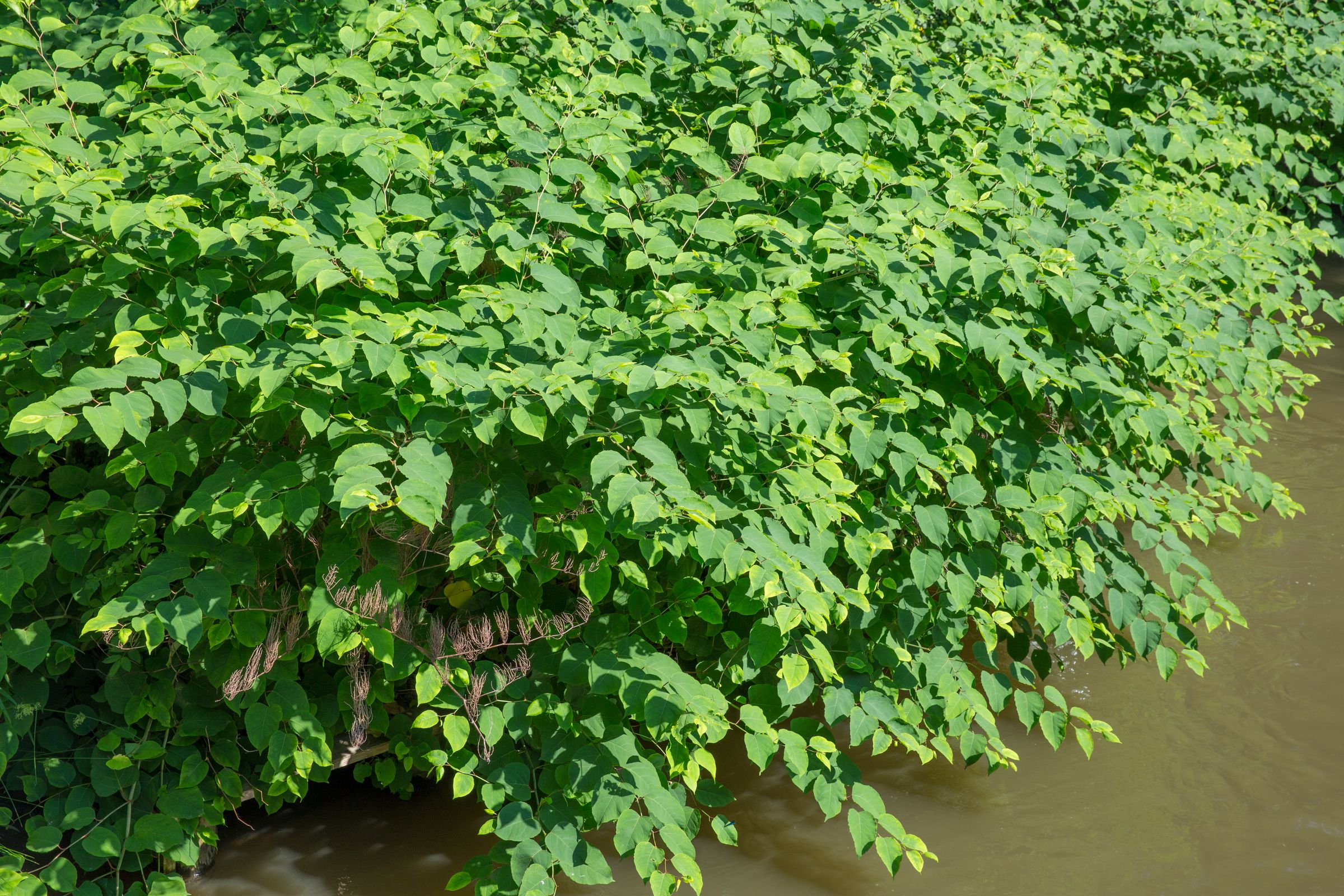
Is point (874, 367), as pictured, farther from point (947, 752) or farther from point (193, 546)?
point (193, 546)

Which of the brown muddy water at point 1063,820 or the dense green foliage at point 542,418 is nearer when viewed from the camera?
the dense green foliage at point 542,418

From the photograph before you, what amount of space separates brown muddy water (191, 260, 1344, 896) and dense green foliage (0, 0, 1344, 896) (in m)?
0.25

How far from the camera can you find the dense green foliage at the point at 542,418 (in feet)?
7.36

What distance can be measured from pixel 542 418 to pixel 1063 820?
7.12ft

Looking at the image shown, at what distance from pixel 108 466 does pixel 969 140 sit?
2.63 meters

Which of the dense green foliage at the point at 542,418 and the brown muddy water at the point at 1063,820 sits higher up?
the dense green foliage at the point at 542,418

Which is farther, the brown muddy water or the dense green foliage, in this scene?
the brown muddy water

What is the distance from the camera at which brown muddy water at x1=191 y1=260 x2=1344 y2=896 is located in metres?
2.94

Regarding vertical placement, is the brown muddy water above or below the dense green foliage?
below

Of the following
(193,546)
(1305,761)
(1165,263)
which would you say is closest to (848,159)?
(1165,263)

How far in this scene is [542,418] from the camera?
2127 millimetres

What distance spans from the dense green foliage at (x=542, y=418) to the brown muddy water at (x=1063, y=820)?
252mm

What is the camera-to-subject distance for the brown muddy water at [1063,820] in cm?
294

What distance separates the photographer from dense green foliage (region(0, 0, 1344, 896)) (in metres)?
2.24
